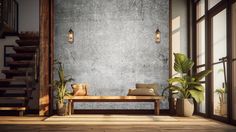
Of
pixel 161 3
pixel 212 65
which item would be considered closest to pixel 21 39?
pixel 161 3

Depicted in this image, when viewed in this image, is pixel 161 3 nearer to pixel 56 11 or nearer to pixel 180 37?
pixel 180 37

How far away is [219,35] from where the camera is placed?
6934mm

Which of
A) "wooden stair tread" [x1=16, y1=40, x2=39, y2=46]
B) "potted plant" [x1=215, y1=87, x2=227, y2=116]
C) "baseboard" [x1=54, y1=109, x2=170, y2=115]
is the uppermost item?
"wooden stair tread" [x1=16, y1=40, x2=39, y2=46]

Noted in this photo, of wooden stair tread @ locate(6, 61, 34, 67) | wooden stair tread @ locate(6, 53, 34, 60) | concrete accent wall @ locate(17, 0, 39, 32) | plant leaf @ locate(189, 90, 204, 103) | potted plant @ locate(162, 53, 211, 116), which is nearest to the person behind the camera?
plant leaf @ locate(189, 90, 204, 103)

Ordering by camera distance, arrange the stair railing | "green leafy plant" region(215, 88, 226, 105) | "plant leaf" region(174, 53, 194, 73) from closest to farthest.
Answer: "green leafy plant" region(215, 88, 226, 105), "plant leaf" region(174, 53, 194, 73), the stair railing

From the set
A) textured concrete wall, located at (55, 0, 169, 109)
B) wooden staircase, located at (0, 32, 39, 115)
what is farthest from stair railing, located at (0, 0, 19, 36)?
textured concrete wall, located at (55, 0, 169, 109)

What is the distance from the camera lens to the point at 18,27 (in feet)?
35.8

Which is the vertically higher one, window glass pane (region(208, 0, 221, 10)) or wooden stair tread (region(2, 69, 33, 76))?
window glass pane (region(208, 0, 221, 10))

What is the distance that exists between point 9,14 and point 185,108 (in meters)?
5.76

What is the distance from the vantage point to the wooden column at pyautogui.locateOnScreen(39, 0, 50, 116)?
780 centimetres

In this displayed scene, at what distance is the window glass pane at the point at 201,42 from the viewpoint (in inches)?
316

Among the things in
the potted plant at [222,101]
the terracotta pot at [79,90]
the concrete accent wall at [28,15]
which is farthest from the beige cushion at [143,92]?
the concrete accent wall at [28,15]

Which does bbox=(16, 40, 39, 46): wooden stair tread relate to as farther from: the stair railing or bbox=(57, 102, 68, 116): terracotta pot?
bbox=(57, 102, 68, 116): terracotta pot

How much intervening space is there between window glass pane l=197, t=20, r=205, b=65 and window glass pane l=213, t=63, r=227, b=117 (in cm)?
91
